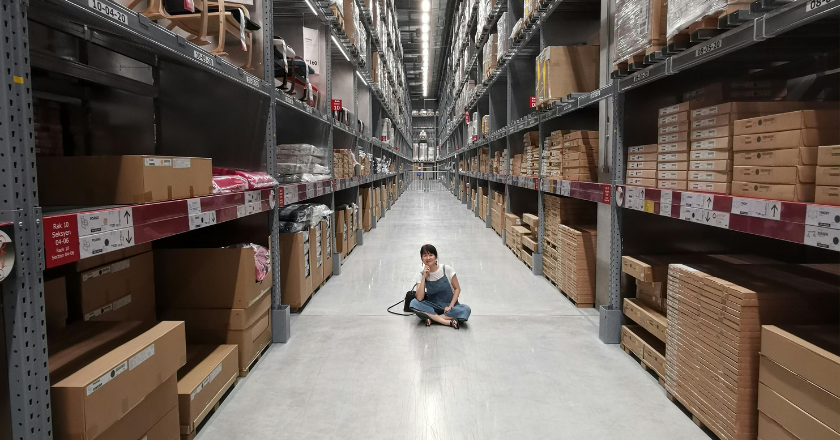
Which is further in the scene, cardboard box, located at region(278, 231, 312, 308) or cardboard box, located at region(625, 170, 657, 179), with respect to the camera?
cardboard box, located at region(278, 231, 312, 308)

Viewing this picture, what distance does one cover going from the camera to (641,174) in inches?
117

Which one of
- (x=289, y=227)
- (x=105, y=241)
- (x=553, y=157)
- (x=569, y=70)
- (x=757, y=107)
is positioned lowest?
(x=289, y=227)

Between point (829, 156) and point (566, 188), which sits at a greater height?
point (829, 156)

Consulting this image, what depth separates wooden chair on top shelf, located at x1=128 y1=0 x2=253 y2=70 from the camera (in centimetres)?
221

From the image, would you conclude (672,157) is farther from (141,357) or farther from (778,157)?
(141,357)

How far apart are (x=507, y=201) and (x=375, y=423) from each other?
19.0 feet

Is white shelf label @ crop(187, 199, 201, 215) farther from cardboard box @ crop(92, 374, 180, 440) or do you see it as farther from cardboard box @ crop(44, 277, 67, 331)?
cardboard box @ crop(92, 374, 180, 440)

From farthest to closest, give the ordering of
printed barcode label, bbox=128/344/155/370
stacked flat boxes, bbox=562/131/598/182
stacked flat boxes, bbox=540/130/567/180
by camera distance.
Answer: stacked flat boxes, bbox=540/130/567/180, stacked flat boxes, bbox=562/131/598/182, printed barcode label, bbox=128/344/155/370

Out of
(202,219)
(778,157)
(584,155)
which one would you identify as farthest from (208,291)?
(584,155)

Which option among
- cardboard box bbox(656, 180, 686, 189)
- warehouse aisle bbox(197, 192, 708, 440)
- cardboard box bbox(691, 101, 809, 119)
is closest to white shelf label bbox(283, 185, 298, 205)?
warehouse aisle bbox(197, 192, 708, 440)

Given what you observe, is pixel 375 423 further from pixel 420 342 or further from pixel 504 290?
pixel 504 290

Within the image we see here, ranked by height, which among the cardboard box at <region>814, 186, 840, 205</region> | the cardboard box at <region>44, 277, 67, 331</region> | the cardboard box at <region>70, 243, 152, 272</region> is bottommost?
the cardboard box at <region>44, 277, 67, 331</region>

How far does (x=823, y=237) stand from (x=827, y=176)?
0.80 ft

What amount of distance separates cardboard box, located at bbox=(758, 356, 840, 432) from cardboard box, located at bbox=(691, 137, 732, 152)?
93cm
